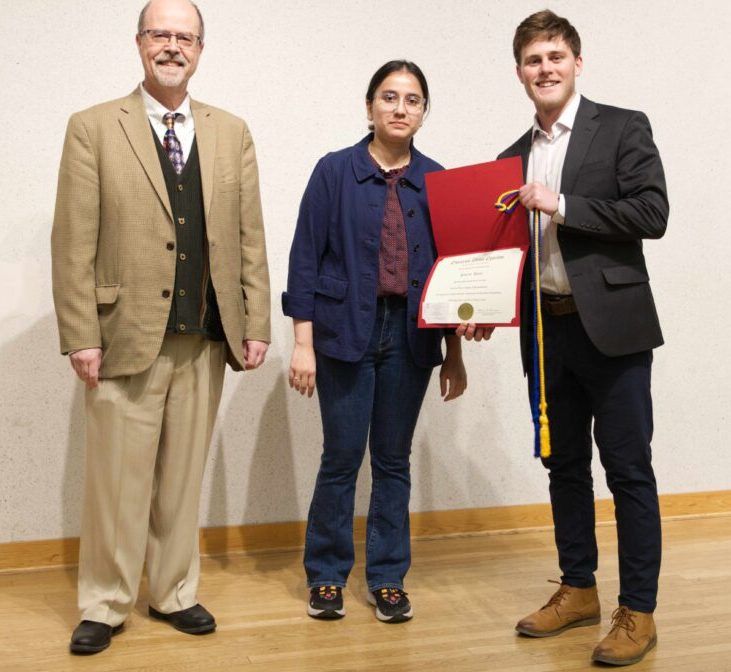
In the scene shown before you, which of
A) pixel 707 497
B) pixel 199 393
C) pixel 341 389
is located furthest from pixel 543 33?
pixel 707 497

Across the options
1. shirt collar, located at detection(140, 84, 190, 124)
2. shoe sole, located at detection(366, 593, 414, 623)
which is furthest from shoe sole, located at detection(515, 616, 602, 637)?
shirt collar, located at detection(140, 84, 190, 124)

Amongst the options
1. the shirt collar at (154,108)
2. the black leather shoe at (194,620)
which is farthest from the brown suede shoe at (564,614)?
the shirt collar at (154,108)

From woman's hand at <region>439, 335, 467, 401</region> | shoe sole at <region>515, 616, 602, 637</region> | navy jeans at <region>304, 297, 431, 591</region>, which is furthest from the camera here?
woman's hand at <region>439, 335, 467, 401</region>

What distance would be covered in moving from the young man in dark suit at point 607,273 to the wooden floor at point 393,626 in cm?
20

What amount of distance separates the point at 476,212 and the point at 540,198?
231 millimetres

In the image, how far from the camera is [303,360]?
8.59ft

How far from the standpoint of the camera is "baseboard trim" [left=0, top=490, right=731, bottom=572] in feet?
10.6

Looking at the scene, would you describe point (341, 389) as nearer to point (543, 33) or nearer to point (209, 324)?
point (209, 324)

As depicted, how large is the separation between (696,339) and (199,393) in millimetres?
2243

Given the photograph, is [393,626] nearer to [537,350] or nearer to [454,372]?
[454,372]

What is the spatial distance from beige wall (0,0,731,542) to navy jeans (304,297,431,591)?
2.60 ft

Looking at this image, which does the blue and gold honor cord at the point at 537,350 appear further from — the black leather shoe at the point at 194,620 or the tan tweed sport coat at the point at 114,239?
the black leather shoe at the point at 194,620

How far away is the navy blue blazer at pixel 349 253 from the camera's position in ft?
8.48

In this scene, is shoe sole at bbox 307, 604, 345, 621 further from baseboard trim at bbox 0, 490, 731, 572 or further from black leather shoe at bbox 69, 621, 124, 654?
baseboard trim at bbox 0, 490, 731, 572
